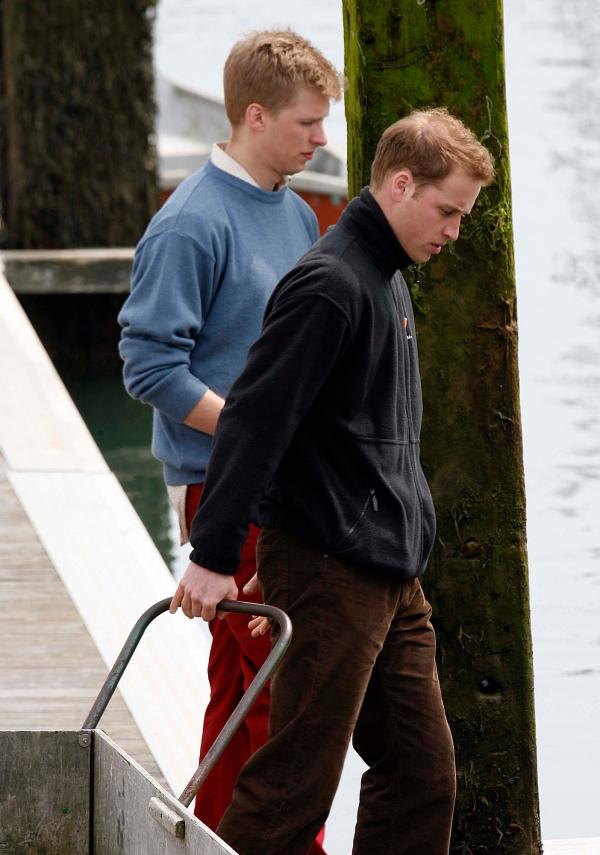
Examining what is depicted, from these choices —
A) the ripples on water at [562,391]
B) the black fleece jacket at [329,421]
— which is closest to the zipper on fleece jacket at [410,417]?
the black fleece jacket at [329,421]

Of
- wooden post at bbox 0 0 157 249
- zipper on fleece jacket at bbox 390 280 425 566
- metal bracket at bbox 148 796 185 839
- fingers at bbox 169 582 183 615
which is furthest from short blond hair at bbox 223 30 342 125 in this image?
wooden post at bbox 0 0 157 249

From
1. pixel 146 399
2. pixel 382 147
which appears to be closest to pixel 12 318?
pixel 146 399

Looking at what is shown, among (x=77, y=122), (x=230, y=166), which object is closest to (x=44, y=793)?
(x=230, y=166)

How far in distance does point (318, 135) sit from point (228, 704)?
1243 millimetres

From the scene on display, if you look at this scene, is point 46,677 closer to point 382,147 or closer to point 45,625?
point 45,625

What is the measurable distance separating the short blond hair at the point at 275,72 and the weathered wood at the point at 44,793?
1406 mm

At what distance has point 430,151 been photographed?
3.11 metres

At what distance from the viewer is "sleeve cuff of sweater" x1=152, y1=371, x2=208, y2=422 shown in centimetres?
361

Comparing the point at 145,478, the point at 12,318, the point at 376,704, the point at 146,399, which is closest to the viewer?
the point at 376,704

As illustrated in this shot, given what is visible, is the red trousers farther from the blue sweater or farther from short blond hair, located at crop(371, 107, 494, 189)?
short blond hair, located at crop(371, 107, 494, 189)

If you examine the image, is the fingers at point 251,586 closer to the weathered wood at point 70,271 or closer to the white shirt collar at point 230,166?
the white shirt collar at point 230,166

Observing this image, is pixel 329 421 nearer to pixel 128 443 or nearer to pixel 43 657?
pixel 43 657

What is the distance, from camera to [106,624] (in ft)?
16.9

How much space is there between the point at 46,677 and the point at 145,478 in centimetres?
452
